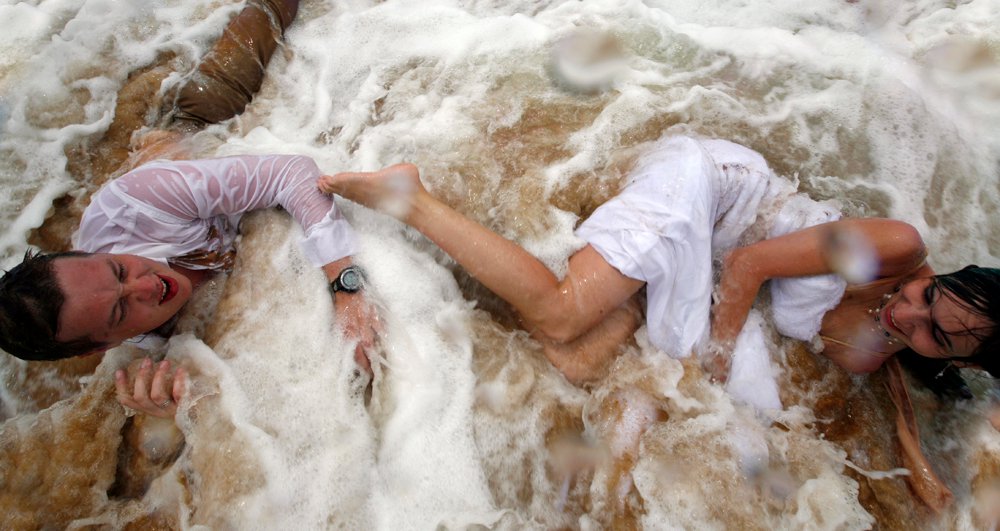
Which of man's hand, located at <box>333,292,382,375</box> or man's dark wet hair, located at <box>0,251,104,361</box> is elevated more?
man's dark wet hair, located at <box>0,251,104,361</box>

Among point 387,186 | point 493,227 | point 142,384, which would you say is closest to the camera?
point 142,384

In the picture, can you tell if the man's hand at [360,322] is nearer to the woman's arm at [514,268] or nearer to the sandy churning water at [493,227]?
the sandy churning water at [493,227]

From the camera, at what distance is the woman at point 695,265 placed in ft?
7.69

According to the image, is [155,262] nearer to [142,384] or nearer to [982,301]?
[142,384]

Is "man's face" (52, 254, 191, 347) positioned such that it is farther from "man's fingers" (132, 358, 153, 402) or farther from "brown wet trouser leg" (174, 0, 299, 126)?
"brown wet trouser leg" (174, 0, 299, 126)

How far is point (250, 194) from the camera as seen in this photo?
2.65 meters

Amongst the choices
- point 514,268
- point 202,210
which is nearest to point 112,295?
point 202,210

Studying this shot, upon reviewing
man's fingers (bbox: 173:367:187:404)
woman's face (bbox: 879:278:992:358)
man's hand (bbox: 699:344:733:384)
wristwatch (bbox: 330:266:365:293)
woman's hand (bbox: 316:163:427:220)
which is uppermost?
woman's hand (bbox: 316:163:427:220)

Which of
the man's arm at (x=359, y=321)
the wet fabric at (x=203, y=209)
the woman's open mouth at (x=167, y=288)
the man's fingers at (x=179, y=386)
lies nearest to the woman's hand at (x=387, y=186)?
the wet fabric at (x=203, y=209)

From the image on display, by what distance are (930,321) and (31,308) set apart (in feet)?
11.4

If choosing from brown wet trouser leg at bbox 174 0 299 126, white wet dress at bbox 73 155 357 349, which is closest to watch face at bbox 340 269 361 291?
white wet dress at bbox 73 155 357 349

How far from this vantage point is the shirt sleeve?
2387mm

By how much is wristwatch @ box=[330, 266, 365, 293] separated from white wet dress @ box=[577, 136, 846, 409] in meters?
1.14

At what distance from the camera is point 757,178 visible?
263 centimetres
